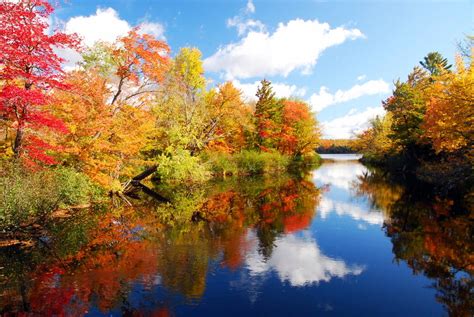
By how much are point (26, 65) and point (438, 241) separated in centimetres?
1984

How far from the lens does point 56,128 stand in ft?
53.1

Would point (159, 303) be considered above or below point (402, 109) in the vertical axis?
below

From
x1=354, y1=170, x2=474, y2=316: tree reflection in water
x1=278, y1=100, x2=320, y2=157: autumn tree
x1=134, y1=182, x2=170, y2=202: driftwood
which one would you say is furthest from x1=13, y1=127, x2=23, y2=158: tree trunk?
x1=278, y1=100, x2=320, y2=157: autumn tree

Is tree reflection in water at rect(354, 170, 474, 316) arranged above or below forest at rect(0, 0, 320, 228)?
below

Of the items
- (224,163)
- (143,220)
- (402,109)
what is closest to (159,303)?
(143,220)

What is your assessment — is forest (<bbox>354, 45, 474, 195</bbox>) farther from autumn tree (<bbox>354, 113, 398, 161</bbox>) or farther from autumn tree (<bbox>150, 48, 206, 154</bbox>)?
autumn tree (<bbox>150, 48, 206, 154</bbox>)

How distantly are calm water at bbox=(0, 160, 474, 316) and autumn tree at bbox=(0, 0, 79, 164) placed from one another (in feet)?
17.3

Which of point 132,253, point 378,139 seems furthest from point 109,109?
point 378,139

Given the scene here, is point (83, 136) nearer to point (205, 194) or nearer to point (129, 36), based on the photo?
point (129, 36)

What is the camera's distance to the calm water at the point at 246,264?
9.04m

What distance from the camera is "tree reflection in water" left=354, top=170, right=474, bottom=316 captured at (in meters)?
10.0

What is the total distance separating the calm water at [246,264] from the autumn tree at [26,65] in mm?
5286

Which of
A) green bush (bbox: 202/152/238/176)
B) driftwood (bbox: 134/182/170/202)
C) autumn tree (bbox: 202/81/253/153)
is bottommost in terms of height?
driftwood (bbox: 134/182/170/202)

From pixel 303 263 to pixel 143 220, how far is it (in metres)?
10.3
